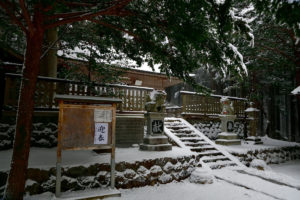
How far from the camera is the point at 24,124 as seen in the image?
4016 millimetres

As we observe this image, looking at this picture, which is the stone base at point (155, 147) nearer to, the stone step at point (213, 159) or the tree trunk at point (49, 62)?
the stone step at point (213, 159)

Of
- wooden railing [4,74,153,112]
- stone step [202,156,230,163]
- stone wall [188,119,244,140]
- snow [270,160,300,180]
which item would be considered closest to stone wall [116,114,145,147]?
wooden railing [4,74,153,112]

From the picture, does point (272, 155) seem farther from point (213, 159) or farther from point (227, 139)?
point (213, 159)

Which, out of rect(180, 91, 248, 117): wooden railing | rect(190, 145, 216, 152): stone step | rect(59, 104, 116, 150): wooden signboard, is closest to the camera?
rect(59, 104, 116, 150): wooden signboard

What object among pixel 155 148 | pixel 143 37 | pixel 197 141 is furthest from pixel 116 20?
pixel 197 141

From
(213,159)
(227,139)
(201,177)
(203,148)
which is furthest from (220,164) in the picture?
(227,139)

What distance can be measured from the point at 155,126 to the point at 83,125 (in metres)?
3.62

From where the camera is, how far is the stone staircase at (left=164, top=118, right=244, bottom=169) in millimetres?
8523

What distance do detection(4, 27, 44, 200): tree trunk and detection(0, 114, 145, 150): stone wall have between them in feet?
11.7

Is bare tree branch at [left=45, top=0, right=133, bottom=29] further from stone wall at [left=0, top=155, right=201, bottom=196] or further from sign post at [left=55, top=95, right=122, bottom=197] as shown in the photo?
stone wall at [left=0, top=155, right=201, bottom=196]

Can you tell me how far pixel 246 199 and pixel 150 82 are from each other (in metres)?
11.8

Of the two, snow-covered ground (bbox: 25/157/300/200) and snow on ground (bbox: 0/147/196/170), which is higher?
snow on ground (bbox: 0/147/196/170)

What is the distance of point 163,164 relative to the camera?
6.53 metres

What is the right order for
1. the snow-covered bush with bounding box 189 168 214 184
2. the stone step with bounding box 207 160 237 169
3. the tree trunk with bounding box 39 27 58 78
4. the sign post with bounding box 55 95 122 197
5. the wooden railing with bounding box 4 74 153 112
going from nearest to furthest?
1. the sign post with bounding box 55 95 122 197
2. the snow-covered bush with bounding box 189 168 214 184
3. the wooden railing with bounding box 4 74 153 112
4. the stone step with bounding box 207 160 237 169
5. the tree trunk with bounding box 39 27 58 78
